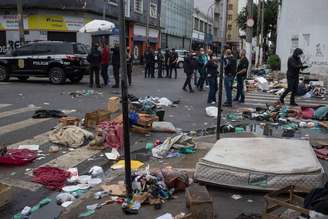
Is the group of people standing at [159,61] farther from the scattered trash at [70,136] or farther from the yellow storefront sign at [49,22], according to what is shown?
the scattered trash at [70,136]

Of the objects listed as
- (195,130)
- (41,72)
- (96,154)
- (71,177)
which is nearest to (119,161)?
(96,154)

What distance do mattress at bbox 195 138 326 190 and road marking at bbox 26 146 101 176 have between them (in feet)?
7.88

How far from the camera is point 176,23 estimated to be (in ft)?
227

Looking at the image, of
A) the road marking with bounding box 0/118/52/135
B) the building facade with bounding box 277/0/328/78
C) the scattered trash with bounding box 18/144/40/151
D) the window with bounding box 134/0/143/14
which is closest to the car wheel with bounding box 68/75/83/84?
the road marking with bounding box 0/118/52/135

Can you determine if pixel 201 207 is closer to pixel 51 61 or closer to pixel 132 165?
pixel 132 165

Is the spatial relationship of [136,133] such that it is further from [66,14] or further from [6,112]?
[66,14]

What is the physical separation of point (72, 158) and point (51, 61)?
13215 mm

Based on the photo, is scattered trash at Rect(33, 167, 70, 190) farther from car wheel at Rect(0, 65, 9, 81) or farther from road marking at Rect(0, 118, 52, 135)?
car wheel at Rect(0, 65, 9, 81)

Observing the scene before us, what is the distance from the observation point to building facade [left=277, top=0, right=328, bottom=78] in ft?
79.1

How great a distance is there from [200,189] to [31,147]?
13.6 ft

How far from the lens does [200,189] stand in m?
5.47

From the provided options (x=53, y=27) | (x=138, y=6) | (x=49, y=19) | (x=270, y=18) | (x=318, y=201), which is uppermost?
(x=138, y=6)

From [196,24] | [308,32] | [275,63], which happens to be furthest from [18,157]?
[196,24]

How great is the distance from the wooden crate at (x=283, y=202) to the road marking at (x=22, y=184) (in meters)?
3.20
